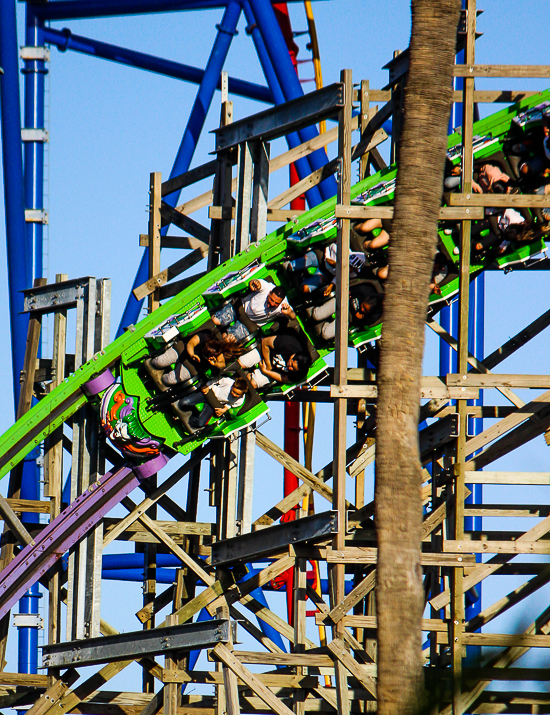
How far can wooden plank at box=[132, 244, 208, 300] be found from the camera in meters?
12.1

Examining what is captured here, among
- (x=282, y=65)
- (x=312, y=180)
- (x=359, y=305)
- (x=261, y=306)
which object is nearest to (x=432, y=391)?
(x=359, y=305)

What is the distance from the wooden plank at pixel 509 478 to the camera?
30.2ft

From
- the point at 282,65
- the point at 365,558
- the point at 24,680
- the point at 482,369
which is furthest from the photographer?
the point at 282,65

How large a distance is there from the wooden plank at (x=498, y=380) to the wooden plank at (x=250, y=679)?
284 centimetres

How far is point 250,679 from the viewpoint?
29.6 ft

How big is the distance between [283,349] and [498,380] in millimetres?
2315

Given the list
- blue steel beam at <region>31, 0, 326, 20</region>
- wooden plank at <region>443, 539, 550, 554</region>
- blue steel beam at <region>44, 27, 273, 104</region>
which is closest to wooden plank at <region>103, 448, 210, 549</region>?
wooden plank at <region>443, 539, 550, 554</region>

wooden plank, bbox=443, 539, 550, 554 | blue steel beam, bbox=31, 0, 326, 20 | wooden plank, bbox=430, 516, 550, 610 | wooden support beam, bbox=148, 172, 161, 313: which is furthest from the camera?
blue steel beam, bbox=31, 0, 326, 20

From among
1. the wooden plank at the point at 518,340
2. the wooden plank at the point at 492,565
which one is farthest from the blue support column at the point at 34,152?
the wooden plank at the point at 492,565

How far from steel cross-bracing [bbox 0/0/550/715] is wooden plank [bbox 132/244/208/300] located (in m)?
0.02

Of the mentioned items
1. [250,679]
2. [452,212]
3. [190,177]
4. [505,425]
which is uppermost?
[190,177]

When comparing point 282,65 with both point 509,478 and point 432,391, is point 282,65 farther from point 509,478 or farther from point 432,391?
point 509,478

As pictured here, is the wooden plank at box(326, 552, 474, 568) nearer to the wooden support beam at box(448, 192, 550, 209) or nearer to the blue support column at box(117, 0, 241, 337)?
the wooden support beam at box(448, 192, 550, 209)

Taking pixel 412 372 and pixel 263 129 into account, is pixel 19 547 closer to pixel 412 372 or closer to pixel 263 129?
pixel 263 129
